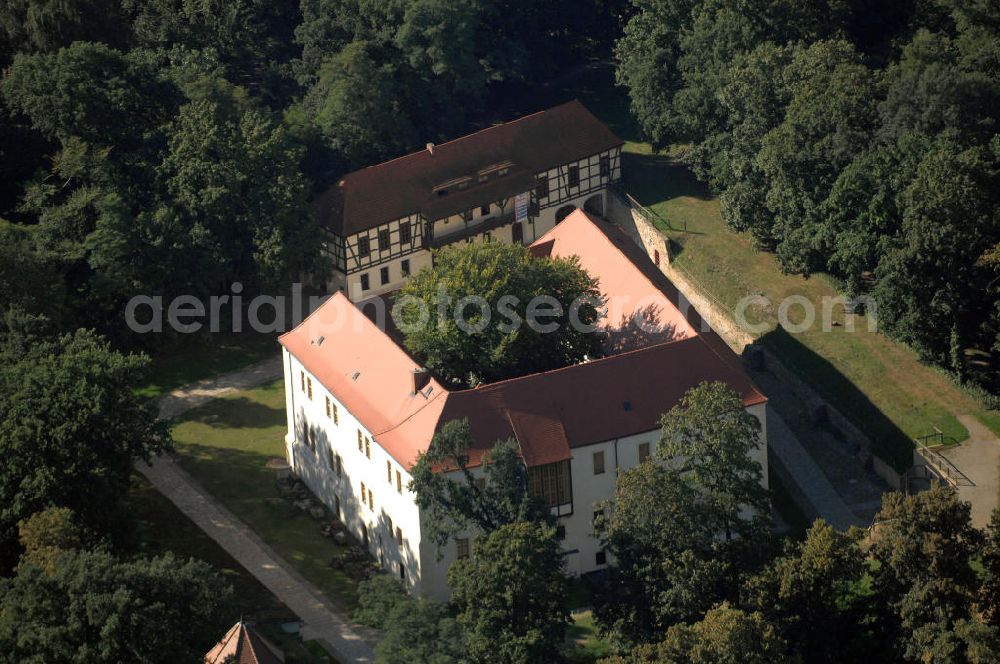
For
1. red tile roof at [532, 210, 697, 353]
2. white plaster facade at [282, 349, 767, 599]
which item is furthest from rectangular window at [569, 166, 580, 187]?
white plaster facade at [282, 349, 767, 599]

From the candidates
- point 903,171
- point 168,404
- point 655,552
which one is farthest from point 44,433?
point 903,171

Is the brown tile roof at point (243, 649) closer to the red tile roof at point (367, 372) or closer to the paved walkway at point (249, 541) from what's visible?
the paved walkway at point (249, 541)

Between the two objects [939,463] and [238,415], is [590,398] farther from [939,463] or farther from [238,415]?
[238,415]

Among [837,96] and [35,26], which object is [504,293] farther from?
[35,26]

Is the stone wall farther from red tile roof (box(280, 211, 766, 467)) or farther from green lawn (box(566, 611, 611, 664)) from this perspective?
green lawn (box(566, 611, 611, 664))

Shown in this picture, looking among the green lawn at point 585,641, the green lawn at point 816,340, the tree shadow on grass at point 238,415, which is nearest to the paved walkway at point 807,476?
the green lawn at point 816,340
